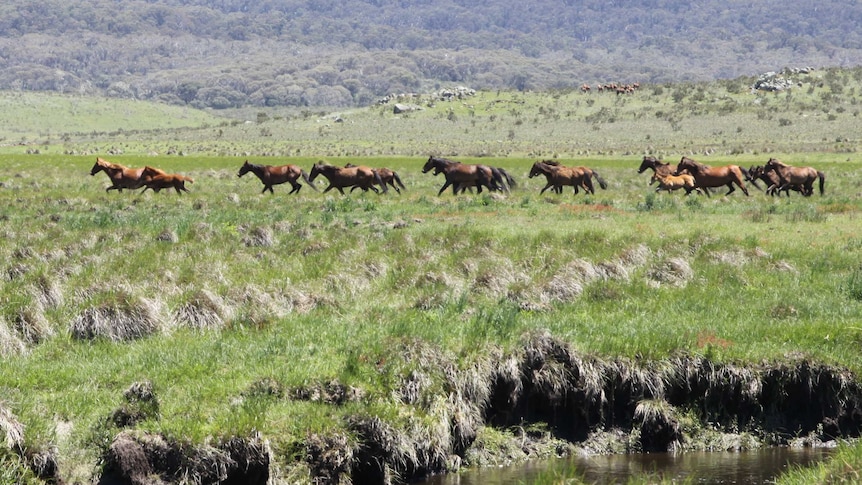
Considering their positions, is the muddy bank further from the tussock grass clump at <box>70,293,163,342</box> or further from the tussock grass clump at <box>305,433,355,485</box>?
the tussock grass clump at <box>70,293,163,342</box>

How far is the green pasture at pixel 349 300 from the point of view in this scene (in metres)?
12.2

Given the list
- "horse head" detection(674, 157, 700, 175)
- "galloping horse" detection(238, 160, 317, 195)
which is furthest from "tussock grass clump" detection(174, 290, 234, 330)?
"horse head" detection(674, 157, 700, 175)

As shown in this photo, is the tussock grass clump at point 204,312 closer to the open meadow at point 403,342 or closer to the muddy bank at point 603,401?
the open meadow at point 403,342

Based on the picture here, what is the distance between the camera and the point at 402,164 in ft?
203

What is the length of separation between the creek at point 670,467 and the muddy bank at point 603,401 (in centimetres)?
31

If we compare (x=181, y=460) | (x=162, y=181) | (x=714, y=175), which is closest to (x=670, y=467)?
(x=181, y=460)

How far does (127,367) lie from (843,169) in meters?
49.9

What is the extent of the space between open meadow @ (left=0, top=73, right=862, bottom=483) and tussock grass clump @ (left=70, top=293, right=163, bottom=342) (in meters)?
0.04

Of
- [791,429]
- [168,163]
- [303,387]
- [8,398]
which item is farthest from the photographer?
[168,163]

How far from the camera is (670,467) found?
40.9 feet

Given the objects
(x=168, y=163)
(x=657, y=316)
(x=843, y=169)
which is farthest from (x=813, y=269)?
(x=168, y=163)

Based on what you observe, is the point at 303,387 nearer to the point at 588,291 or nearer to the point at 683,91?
the point at 588,291

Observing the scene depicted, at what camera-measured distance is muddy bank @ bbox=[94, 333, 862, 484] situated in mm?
12938

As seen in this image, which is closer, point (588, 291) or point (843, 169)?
point (588, 291)
